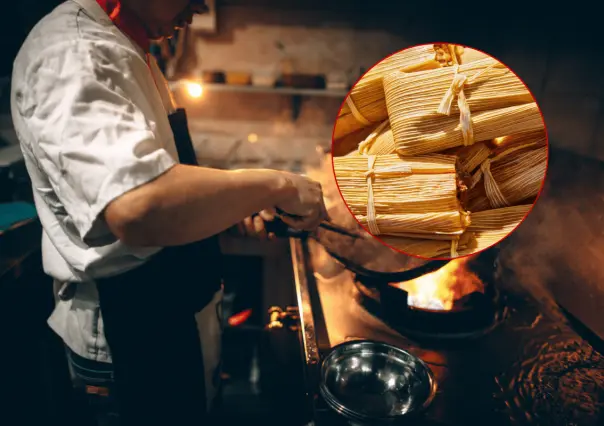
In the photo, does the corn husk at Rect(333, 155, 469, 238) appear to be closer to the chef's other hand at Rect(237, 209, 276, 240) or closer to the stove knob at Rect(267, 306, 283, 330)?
the chef's other hand at Rect(237, 209, 276, 240)

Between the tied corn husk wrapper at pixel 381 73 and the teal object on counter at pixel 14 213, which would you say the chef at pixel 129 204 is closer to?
the tied corn husk wrapper at pixel 381 73

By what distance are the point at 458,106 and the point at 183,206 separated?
0.82m

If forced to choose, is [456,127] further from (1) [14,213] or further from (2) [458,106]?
(1) [14,213]

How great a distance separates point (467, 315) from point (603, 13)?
59.3 inches

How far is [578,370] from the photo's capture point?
1.70 metres

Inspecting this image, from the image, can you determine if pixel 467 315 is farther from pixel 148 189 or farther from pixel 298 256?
pixel 148 189

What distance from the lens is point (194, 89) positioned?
379 cm

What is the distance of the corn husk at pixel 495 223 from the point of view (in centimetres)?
129

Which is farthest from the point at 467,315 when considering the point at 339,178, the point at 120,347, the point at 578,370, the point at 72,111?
the point at 72,111

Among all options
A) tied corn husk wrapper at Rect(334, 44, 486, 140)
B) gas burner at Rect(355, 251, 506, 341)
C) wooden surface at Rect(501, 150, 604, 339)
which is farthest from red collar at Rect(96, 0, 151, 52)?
wooden surface at Rect(501, 150, 604, 339)

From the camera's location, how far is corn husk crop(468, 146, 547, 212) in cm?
127

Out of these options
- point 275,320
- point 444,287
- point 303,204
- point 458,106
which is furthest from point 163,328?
point 444,287

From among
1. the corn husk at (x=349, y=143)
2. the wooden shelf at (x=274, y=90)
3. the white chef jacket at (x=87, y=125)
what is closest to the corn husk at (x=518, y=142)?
the corn husk at (x=349, y=143)

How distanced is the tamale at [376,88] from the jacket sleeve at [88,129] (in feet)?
2.16
